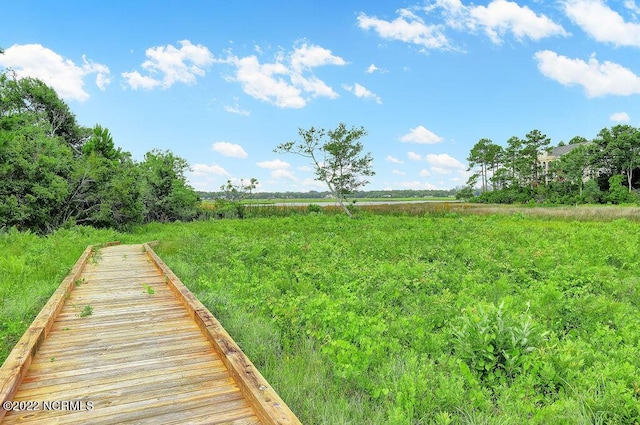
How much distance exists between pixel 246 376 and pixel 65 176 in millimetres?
21326

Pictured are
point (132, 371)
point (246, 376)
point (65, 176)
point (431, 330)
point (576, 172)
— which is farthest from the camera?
point (576, 172)

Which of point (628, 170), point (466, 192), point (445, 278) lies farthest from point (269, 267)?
point (466, 192)

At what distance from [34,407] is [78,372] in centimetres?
57

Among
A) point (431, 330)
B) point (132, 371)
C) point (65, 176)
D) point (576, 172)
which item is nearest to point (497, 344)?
point (431, 330)

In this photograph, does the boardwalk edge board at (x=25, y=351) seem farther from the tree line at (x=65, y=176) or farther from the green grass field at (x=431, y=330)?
the tree line at (x=65, y=176)

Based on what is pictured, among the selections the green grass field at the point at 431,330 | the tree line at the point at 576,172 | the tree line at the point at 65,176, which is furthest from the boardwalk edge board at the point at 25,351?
the tree line at the point at 576,172

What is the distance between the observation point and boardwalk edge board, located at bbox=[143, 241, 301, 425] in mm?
2488

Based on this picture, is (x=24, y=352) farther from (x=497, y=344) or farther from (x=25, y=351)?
(x=497, y=344)

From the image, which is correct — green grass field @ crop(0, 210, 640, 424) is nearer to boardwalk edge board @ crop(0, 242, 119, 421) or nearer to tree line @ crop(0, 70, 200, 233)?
boardwalk edge board @ crop(0, 242, 119, 421)

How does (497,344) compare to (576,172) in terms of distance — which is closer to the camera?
(497,344)

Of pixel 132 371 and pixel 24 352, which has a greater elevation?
pixel 24 352

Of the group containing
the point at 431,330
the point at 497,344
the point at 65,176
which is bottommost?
the point at 431,330

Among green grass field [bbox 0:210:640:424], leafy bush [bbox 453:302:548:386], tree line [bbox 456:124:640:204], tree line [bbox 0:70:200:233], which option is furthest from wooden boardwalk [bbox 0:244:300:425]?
tree line [bbox 456:124:640:204]

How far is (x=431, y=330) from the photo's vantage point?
451cm
